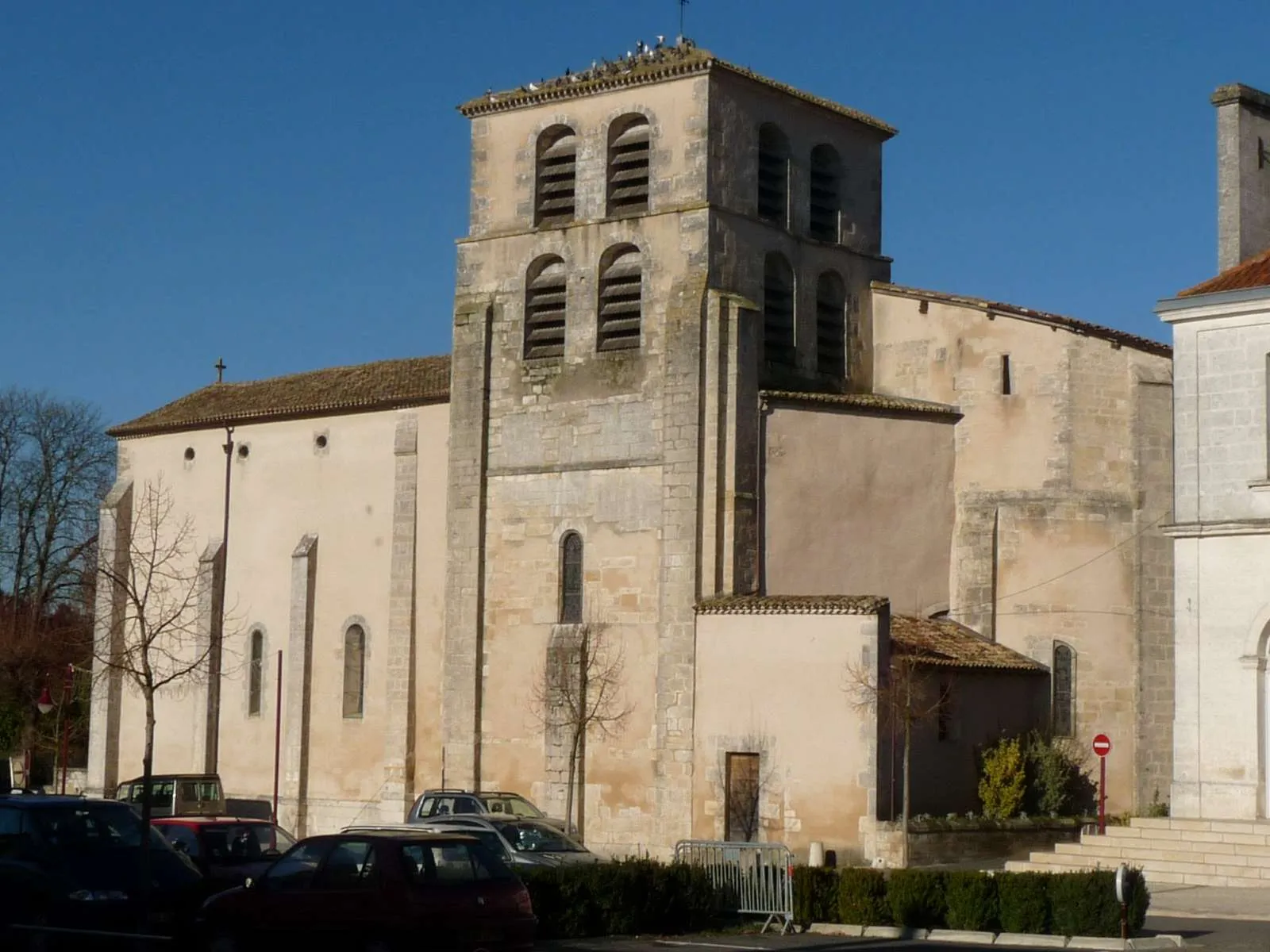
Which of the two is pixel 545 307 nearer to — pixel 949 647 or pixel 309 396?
pixel 309 396

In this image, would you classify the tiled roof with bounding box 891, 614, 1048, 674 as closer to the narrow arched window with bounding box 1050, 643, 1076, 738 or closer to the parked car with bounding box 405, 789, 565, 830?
the narrow arched window with bounding box 1050, 643, 1076, 738

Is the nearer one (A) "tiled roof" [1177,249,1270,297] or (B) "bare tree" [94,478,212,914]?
(A) "tiled roof" [1177,249,1270,297]

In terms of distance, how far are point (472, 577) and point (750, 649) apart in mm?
6786

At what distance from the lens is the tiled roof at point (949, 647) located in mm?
32812

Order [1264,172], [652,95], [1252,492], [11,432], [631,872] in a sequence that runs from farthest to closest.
Answer: [11,432]
[652,95]
[1264,172]
[1252,492]
[631,872]

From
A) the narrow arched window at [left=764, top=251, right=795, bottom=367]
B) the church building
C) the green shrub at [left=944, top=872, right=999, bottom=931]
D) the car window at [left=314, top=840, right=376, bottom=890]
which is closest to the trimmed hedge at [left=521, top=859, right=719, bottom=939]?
the green shrub at [left=944, top=872, right=999, bottom=931]

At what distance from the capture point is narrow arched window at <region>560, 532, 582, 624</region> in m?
36.3

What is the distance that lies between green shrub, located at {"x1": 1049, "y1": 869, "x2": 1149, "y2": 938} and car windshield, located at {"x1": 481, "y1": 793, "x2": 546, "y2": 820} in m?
11.6

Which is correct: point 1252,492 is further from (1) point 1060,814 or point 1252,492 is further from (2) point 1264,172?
(1) point 1060,814

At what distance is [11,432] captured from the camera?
6297cm

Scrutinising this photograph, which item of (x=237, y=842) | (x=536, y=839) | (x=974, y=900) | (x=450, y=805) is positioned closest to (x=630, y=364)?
(x=450, y=805)

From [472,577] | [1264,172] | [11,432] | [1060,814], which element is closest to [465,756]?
[472,577]

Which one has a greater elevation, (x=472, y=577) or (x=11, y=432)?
(x=11, y=432)

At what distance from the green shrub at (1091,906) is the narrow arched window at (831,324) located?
694 inches
